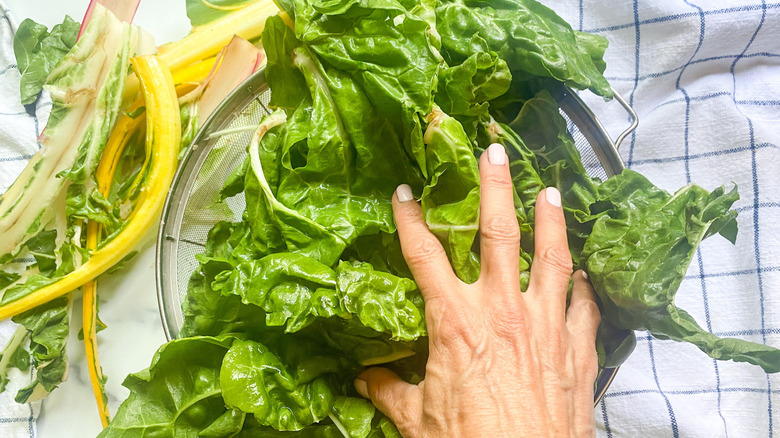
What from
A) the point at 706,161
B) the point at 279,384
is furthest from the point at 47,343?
the point at 706,161

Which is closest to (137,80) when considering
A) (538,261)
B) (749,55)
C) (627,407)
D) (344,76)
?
(344,76)

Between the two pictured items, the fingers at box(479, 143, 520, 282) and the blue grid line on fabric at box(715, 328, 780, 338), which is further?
the blue grid line on fabric at box(715, 328, 780, 338)

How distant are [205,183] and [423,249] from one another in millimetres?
557

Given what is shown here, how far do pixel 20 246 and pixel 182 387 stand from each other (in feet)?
2.03

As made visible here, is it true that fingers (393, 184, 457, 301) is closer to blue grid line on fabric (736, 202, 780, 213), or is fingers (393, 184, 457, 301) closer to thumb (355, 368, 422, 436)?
thumb (355, 368, 422, 436)

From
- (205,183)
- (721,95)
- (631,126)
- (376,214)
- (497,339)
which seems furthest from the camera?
(721,95)

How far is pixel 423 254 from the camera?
760mm

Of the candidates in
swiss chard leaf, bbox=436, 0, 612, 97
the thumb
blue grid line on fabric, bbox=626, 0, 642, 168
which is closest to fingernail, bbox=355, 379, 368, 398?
the thumb

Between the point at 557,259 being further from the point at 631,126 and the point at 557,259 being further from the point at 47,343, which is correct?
the point at 47,343

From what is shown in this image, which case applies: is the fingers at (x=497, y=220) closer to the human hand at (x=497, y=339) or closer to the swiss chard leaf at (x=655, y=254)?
the human hand at (x=497, y=339)

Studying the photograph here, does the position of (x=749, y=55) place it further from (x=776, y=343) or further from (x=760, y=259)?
(x=776, y=343)

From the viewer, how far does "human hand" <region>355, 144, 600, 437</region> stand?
717mm

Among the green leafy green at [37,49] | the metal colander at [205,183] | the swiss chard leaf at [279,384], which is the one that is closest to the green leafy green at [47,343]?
the metal colander at [205,183]

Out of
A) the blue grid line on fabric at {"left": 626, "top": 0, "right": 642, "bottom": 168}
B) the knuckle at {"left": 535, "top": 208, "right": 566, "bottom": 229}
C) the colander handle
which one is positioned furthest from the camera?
the blue grid line on fabric at {"left": 626, "top": 0, "right": 642, "bottom": 168}
